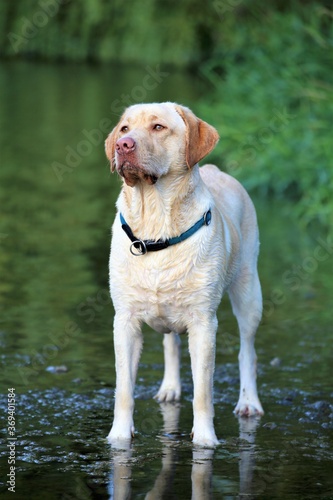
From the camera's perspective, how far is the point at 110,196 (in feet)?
55.1

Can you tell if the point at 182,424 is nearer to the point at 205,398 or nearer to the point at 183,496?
the point at 205,398

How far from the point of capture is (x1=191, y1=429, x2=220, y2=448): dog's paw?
6.61 m

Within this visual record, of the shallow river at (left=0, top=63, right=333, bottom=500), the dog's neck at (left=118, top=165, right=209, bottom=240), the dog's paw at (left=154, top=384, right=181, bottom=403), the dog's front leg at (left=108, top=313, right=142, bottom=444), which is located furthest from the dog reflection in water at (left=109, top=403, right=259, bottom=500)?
the dog's neck at (left=118, top=165, right=209, bottom=240)

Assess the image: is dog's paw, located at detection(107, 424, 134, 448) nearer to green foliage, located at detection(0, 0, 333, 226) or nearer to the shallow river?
the shallow river

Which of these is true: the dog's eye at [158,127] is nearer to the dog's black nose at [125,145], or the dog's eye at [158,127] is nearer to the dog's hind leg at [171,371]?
the dog's black nose at [125,145]

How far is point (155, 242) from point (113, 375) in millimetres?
1833

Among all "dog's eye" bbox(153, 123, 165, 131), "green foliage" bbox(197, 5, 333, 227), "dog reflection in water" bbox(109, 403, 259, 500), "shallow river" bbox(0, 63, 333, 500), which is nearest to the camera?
"dog reflection in water" bbox(109, 403, 259, 500)

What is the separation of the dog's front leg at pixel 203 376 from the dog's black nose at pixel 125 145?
1037 millimetres

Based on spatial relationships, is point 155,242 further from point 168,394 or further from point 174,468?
point 168,394

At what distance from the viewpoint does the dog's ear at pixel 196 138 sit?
6.52m

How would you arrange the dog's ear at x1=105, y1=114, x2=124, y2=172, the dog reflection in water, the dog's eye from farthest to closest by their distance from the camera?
Answer: the dog's ear at x1=105, y1=114, x2=124, y2=172
the dog's eye
the dog reflection in water

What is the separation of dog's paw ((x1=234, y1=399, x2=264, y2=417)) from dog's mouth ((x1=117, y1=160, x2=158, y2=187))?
5.38 ft

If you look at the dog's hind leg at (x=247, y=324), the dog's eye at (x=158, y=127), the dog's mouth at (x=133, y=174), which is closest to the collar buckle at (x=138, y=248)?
the dog's mouth at (x=133, y=174)

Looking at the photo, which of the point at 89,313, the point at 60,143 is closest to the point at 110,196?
the point at 60,143
